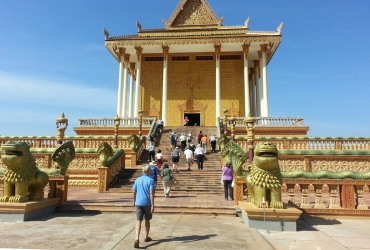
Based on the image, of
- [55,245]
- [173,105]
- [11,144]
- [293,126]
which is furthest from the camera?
[173,105]

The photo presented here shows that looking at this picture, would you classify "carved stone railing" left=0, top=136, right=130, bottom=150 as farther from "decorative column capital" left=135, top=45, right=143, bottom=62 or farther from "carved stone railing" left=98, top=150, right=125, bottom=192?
"decorative column capital" left=135, top=45, right=143, bottom=62

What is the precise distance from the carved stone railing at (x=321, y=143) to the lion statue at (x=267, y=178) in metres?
9.43

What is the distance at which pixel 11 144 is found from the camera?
23.7ft

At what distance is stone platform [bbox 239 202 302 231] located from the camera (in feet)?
20.1

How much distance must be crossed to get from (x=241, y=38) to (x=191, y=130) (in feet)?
32.1

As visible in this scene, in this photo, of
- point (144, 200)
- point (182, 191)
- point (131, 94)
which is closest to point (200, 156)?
point (182, 191)

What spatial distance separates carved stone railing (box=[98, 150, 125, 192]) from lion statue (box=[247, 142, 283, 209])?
704cm

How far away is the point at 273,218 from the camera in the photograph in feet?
20.4

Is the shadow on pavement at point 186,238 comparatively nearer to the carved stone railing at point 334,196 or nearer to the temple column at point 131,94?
the carved stone railing at point 334,196

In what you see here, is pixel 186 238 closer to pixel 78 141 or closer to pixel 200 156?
pixel 200 156

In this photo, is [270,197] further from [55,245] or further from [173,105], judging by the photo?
[173,105]

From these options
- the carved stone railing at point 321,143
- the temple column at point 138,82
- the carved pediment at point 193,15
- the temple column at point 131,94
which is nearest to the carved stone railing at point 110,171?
the carved stone railing at point 321,143

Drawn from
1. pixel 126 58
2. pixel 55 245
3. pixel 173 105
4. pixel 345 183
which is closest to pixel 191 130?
pixel 173 105

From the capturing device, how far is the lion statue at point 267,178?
A: 6.46m
